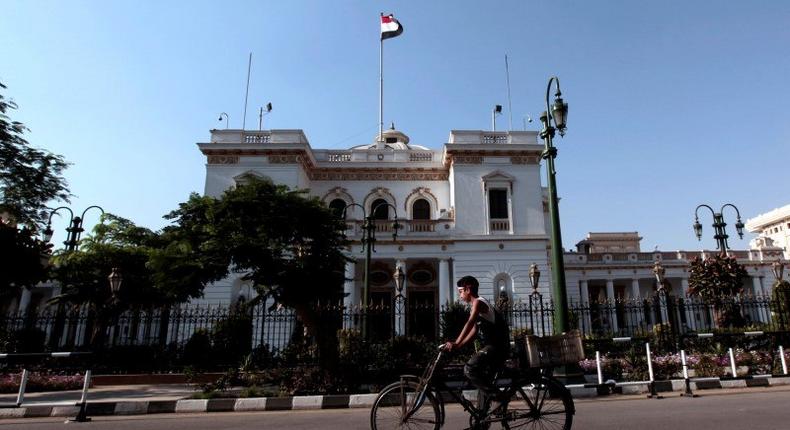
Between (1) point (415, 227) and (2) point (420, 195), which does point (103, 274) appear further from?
(2) point (420, 195)

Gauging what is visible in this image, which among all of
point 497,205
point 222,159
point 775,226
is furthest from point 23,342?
point 775,226

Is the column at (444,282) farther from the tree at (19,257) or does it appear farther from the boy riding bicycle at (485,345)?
the boy riding bicycle at (485,345)

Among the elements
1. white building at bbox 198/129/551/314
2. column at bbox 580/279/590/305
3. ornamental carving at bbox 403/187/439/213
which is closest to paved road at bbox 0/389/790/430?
white building at bbox 198/129/551/314

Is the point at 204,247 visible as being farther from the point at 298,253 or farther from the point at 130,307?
the point at 130,307

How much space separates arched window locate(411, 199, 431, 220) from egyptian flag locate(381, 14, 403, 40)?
11400mm

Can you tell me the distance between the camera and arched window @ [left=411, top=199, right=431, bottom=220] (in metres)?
27.9

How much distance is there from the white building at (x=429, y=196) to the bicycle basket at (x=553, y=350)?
60.4 feet

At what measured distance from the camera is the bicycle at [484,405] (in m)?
4.58

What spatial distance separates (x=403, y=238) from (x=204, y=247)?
15.3 metres

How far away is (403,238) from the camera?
24.9 m

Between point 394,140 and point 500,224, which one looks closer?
point 500,224

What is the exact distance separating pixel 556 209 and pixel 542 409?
18.5 ft

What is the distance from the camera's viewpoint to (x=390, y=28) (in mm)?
30859

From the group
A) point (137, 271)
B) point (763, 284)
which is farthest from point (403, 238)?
point (763, 284)
